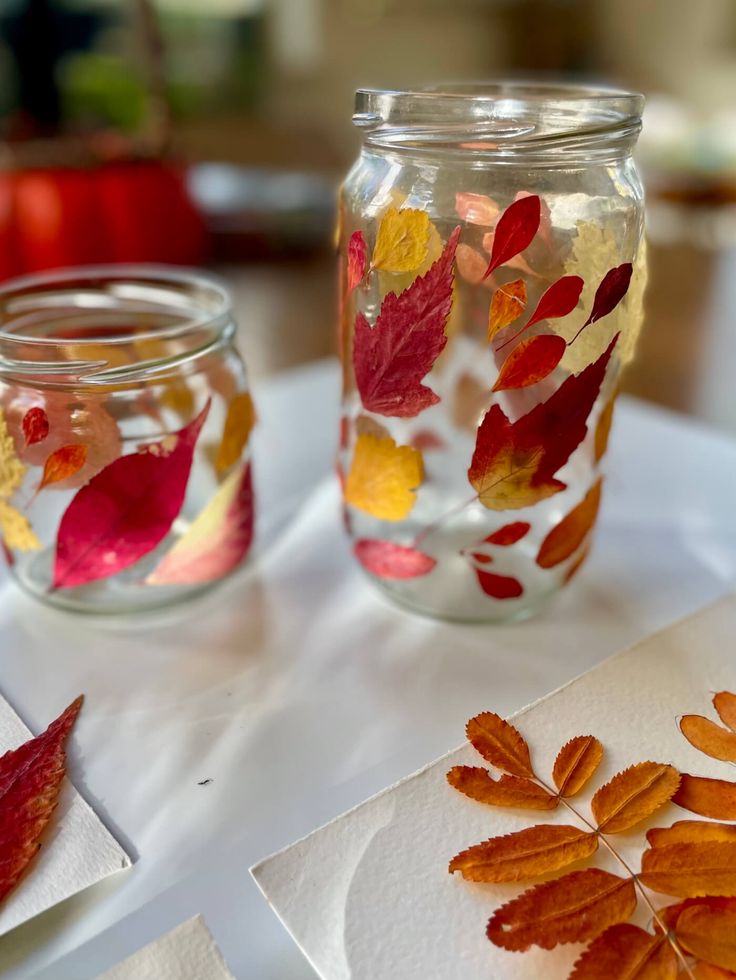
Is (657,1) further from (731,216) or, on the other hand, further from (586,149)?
(586,149)

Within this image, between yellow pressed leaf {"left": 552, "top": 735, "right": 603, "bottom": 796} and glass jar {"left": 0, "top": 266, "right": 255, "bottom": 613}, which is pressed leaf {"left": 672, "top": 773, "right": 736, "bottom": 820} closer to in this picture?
yellow pressed leaf {"left": 552, "top": 735, "right": 603, "bottom": 796}

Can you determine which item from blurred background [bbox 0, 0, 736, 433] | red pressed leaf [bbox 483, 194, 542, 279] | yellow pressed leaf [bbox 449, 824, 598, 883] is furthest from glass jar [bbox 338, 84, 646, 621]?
blurred background [bbox 0, 0, 736, 433]

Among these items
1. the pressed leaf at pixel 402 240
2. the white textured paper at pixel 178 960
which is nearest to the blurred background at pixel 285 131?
the pressed leaf at pixel 402 240

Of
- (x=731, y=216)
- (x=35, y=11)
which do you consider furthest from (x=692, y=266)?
(x=35, y=11)

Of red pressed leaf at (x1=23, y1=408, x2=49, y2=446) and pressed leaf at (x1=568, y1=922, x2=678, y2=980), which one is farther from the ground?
red pressed leaf at (x1=23, y1=408, x2=49, y2=446)

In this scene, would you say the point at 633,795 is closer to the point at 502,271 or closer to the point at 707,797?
the point at 707,797

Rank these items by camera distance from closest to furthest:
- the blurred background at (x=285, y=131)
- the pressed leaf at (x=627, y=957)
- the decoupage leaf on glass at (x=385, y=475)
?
1. the pressed leaf at (x=627, y=957)
2. the decoupage leaf on glass at (x=385, y=475)
3. the blurred background at (x=285, y=131)

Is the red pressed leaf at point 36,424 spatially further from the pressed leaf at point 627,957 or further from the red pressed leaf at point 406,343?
the pressed leaf at point 627,957
